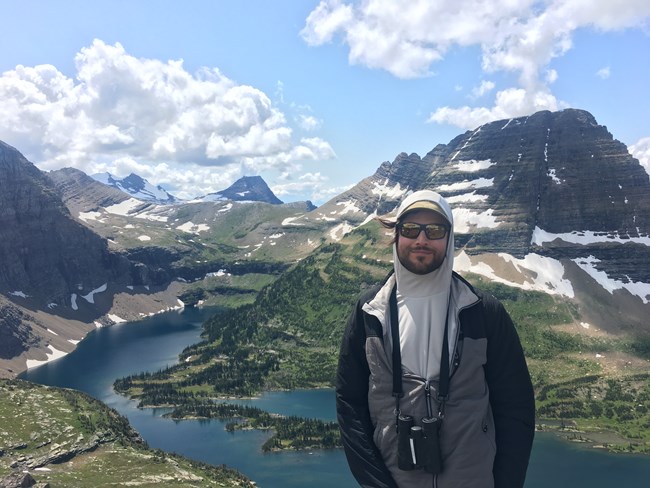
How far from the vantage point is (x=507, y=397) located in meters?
7.76

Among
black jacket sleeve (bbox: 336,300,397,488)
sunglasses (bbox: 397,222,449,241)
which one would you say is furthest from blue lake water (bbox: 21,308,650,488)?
sunglasses (bbox: 397,222,449,241)

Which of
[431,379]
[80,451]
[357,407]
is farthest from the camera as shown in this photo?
[80,451]

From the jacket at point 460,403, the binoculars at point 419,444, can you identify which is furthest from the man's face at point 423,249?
the binoculars at point 419,444

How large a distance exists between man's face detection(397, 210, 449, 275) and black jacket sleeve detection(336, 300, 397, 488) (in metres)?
1.03

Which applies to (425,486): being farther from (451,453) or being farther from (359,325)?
(359,325)

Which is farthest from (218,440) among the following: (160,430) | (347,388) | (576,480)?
(347,388)

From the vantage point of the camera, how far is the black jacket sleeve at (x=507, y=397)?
7.66 m

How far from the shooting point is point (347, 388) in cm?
798

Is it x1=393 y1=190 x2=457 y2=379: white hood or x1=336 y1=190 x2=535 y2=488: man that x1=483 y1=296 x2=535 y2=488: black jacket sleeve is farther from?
x1=393 y1=190 x2=457 y2=379: white hood

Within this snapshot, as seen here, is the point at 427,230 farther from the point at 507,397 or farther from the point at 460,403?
the point at 507,397

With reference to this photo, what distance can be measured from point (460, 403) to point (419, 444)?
0.80 meters

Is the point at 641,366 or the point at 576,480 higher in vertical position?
the point at 641,366

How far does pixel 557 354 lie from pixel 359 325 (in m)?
197

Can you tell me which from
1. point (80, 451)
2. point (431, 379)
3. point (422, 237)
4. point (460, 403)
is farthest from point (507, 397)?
point (80, 451)
